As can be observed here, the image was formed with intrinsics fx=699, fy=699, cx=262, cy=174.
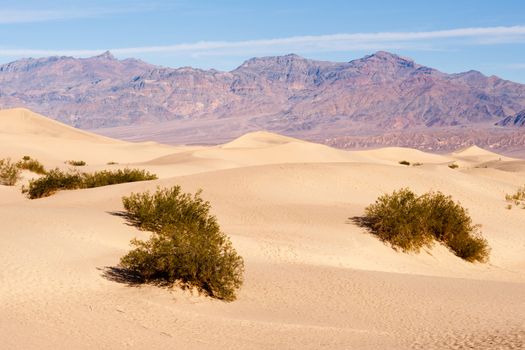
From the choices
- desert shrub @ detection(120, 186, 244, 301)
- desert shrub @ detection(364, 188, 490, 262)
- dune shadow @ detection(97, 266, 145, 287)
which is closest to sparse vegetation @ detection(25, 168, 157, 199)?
desert shrub @ detection(364, 188, 490, 262)

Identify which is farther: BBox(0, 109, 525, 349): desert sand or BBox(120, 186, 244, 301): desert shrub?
BBox(120, 186, 244, 301): desert shrub

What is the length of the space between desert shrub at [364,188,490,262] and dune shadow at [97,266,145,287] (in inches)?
331

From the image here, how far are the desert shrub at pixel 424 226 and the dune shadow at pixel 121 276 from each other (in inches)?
331

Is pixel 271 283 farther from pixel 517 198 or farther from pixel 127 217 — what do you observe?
pixel 517 198

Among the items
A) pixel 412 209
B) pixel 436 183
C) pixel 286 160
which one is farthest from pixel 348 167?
pixel 286 160

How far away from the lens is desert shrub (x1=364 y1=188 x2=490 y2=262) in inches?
747

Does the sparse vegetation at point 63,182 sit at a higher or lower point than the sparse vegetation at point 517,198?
lower

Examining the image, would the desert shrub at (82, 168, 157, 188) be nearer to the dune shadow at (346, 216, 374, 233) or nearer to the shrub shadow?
the shrub shadow

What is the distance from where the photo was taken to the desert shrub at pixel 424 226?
18969 mm

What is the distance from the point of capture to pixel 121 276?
12.7 m

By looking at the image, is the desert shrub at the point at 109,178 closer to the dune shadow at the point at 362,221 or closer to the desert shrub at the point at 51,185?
the desert shrub at the point at 51,185

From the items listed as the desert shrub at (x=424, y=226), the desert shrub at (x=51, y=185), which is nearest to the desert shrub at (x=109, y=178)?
the desert shrub at (x=51, y=185)

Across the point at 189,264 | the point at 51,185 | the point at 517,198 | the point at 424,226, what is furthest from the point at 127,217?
the point at 517,198

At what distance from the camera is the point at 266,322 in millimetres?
10898
